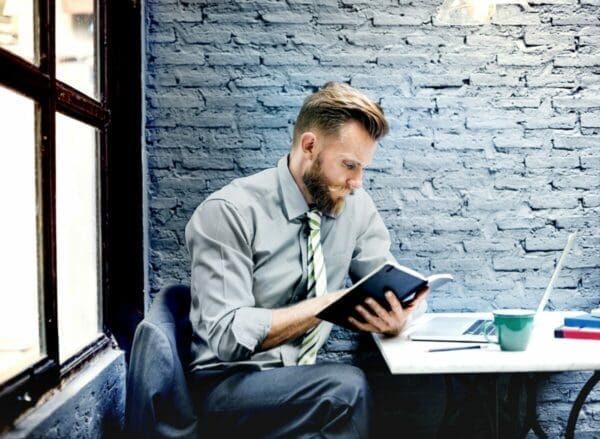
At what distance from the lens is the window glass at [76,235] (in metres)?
2.13

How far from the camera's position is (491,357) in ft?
6.17

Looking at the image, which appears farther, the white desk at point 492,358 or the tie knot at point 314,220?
the tie knot at point 314,220

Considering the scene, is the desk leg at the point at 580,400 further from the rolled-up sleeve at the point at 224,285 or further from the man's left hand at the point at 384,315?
the rolled-up sleeve at the point at 224,285

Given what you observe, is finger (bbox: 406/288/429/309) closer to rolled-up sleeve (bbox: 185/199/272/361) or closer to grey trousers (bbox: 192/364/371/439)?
grey trousers (bbox: 192/364/371/439)

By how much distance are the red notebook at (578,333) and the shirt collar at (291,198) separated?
3.03 feet

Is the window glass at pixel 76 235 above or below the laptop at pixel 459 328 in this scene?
above

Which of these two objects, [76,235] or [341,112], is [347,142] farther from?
[76,235]

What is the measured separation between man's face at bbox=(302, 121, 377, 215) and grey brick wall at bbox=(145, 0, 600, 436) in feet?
1.74

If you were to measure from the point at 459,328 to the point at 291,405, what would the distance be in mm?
751

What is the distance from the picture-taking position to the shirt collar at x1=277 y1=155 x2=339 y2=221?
2.31m

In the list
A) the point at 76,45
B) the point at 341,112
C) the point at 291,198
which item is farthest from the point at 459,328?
the point at 76,45

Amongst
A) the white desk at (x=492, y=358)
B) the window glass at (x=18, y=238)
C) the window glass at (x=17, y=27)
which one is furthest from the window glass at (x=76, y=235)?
the white desk at (x=492, y=358)

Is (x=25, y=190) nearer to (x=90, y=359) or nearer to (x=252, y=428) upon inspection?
(x=90, y=359)

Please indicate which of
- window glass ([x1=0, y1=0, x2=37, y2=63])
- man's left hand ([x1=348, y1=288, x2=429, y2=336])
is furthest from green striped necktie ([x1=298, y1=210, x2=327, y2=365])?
window glass ([x1=0, y1=0, x2=37, y2=63])
